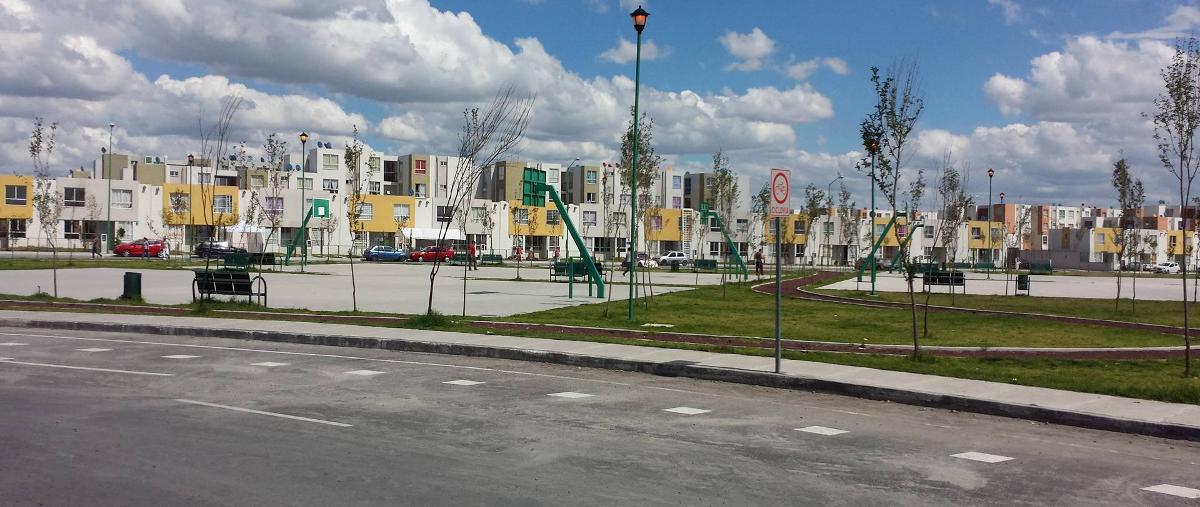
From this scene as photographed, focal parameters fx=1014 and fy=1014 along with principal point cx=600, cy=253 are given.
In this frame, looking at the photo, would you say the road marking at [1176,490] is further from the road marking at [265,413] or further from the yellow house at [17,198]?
the yellow house at [17,198]

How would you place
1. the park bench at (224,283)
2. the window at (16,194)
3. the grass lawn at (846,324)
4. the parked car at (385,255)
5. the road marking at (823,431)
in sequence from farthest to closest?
1. the window at (16,194)
2. the parked car at (385,255)
3. the park bench at (224,283)
4. the grass lawn at (846,324)
5. the road marking at (823,431)

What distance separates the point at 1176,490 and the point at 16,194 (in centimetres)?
10351

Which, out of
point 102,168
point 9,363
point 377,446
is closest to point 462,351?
point 9,363

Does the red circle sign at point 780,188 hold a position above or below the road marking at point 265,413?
above

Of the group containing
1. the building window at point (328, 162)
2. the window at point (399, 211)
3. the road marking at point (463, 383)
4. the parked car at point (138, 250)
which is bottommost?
the road marking at point (463, 383)

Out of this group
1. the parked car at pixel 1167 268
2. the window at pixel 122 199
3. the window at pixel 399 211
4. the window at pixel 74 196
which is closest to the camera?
the window at pixel 74 196

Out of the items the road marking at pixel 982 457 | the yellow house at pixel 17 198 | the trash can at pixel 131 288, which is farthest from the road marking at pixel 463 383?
the yellow house at pixel 17 198

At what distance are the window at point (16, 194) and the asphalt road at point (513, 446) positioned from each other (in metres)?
91.7

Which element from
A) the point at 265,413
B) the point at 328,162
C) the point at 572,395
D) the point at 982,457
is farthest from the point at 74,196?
the point at 982,457

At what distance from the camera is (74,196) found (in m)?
94.9

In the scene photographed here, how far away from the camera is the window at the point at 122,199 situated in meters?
97.4

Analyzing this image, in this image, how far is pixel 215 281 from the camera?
25.4 m

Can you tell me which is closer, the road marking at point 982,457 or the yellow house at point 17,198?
the road marking at point 982,457

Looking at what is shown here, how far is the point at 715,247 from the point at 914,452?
128 metres
